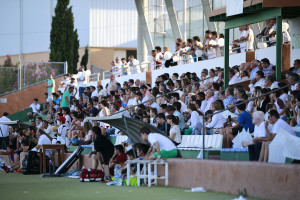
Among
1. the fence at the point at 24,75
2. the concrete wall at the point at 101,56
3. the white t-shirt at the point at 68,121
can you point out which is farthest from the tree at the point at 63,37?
the white t-shirt at the point at 68,121

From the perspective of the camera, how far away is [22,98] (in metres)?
38.7

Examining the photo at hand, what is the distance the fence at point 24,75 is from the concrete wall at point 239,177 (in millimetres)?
27026

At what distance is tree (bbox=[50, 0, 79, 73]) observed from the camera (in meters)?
46.1

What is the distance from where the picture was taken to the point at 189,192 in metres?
11.6

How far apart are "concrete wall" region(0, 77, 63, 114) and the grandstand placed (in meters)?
10.4

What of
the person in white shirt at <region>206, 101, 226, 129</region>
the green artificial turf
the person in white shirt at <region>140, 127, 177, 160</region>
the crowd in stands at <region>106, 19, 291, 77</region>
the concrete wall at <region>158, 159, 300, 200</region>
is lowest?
the green artificial turf

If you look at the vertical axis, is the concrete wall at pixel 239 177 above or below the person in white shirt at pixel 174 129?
below

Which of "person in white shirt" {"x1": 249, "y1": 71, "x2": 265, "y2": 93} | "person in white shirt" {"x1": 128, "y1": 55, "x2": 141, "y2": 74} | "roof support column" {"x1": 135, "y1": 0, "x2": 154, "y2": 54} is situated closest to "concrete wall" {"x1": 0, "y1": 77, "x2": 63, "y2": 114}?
"roof support column" {"x1": 135, "y1": 0, "x2": 154, "y2": 54}

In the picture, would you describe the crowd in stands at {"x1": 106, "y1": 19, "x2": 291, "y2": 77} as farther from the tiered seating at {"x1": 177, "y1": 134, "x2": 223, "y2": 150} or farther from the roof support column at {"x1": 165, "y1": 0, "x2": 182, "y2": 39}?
the tiered seating at {"x1": 177, "y1": 134, "x2": 223, "y2": 150}

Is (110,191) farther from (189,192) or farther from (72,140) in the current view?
(72,140)

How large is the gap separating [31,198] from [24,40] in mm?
41717

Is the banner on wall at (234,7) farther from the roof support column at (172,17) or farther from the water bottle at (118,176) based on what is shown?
the roof support column at (172,17)

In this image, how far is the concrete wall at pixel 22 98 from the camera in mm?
38219

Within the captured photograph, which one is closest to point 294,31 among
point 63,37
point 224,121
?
point 224,121
